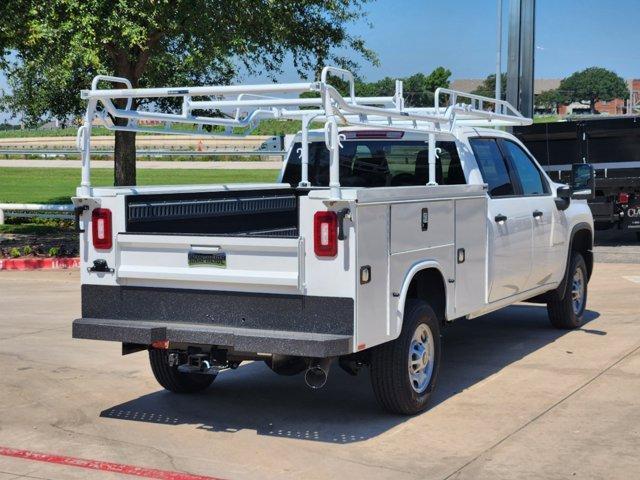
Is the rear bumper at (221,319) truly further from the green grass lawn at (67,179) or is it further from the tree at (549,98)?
the tree at (549,98)

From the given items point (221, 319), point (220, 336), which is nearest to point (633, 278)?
point (221, 319)

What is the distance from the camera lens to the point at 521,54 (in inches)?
784

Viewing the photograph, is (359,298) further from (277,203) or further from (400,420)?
(277,203)

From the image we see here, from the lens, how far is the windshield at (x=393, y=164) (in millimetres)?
8391

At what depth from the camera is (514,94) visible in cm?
2009

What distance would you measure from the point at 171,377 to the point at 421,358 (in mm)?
1924

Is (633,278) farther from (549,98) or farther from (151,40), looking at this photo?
(549,98)

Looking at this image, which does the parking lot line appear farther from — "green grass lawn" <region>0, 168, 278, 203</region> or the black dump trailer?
"green grass lawn" <region>0, 168, 278, 203</region>

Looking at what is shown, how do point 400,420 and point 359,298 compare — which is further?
point 400,420

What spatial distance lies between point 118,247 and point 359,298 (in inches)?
69.3

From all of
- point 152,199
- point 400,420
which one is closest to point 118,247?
point 152,199

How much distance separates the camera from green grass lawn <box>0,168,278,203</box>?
1259 inches

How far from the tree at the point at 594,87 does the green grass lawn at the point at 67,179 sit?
95.2 metres

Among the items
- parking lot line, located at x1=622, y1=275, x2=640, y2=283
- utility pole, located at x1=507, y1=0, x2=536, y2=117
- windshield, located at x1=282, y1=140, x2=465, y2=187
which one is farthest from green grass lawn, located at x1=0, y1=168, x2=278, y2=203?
windshield, located at x1=282, y1=140, x2=465, y2=187
